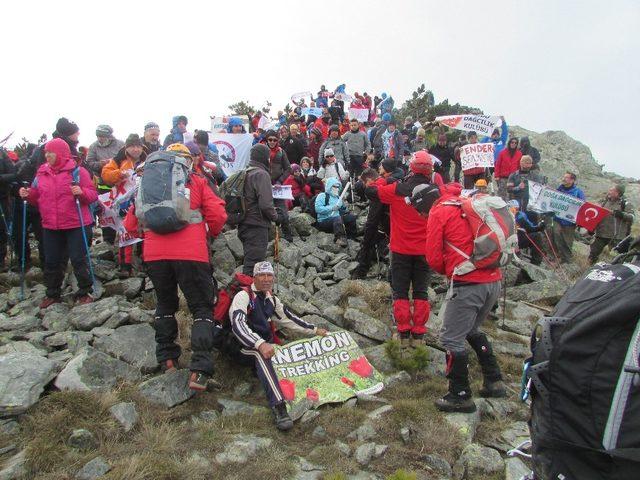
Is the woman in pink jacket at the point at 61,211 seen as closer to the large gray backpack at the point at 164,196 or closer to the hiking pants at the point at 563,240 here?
the large gray backpack at the point at 164,196

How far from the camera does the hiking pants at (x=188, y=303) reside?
207 inches

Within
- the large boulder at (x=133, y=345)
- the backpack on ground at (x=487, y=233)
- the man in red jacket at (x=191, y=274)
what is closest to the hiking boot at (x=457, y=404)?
the backpack on ground at (x=487, y=233)

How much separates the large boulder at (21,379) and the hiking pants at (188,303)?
1202mm

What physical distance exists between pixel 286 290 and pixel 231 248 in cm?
199

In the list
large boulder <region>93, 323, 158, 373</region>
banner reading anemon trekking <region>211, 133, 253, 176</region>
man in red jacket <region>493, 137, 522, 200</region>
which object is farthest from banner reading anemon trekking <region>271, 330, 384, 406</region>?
man in red jacket <region>493, 137, 522, 200</region>

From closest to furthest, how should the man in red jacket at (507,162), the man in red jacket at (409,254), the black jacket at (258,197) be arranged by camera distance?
the man in red jacket at (409,254) < the black jacket at (258,197) < the man in red jacket at (507,162)

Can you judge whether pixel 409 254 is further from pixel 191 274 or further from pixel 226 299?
pixel 191 274

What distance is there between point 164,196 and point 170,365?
2.06m

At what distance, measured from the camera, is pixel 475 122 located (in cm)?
1501

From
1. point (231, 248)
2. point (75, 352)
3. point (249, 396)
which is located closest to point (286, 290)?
point (231, 248)

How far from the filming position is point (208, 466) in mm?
4281

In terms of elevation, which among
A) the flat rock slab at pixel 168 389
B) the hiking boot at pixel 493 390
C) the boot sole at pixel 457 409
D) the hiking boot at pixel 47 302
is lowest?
the hiking boot at pixel 493 390

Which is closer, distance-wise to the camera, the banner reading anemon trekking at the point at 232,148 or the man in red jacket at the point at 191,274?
the man in red jacket at the point at 191,274

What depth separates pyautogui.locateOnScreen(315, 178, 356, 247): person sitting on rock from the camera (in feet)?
39.0
